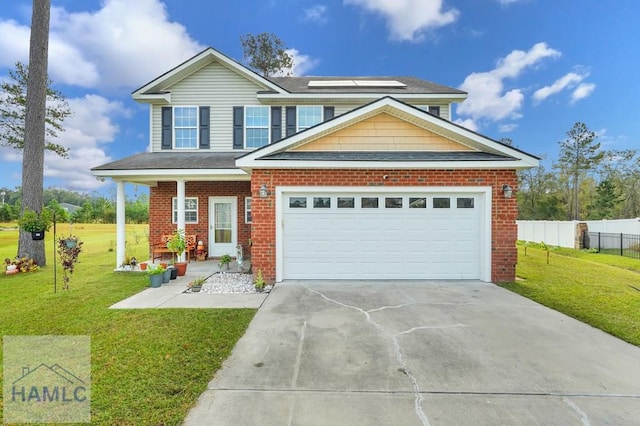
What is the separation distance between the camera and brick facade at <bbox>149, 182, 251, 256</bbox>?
1141 centimetres

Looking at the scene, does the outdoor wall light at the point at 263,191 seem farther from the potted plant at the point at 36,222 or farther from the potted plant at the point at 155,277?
the potted plant at the point at 36,222

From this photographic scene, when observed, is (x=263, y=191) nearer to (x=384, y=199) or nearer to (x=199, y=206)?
(x=384, y=199)

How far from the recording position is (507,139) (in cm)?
3372

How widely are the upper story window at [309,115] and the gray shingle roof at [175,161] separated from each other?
2900mm

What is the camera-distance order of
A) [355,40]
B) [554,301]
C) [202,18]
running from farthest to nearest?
[355,40] < [202,18] < [554,301]

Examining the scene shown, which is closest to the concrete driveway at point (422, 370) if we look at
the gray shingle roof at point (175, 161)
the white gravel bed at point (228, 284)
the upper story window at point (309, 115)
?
the white gravel bed at point (228, 284)

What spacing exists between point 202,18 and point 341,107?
12769 mm

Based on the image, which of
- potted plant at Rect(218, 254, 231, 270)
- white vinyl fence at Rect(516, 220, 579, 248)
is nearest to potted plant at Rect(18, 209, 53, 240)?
potted plant at Rect(218, 254, 231, 270)

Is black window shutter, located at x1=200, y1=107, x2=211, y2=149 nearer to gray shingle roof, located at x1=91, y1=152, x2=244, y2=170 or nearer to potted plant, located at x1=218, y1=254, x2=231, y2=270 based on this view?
gray shingle roof, located at x1=91, y1=152, x2=244, y2=170

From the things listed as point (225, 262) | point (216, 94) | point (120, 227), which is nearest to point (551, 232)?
point (225, 262)

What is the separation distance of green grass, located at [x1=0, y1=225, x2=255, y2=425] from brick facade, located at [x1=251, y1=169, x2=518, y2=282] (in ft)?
7.55

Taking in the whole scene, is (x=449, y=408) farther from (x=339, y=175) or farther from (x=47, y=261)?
(x=47, y=261)

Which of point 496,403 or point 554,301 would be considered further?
point 554,301

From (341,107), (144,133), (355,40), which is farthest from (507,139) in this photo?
(144,133)
